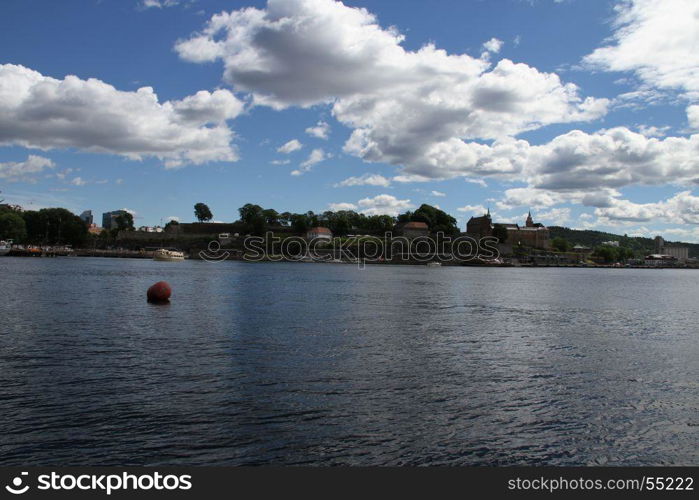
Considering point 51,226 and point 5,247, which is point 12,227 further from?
point 51,226

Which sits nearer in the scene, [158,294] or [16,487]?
[16,487]

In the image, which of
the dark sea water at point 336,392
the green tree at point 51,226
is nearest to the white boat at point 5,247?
the green tree at point 51,226

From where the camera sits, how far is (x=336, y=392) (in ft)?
48.4

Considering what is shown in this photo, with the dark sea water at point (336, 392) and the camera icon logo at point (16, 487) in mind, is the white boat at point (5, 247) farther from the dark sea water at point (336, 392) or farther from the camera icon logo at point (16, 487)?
the camera icon logo at point (16, 487)

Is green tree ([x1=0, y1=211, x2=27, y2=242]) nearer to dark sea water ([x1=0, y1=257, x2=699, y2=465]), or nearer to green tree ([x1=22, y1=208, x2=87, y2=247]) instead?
green tree ([x1=22, y1=208, x2=87, y2=247])

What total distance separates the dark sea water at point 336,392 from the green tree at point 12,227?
504 ft

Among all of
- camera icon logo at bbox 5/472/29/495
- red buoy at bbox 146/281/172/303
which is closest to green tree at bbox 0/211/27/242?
red buoy at bbox 146/281/172/303

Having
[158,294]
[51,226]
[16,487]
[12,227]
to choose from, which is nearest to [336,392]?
[16,487]

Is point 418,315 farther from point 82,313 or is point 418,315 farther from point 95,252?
point 95,252

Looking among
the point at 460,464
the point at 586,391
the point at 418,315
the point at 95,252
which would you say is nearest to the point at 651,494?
the point at 460,464

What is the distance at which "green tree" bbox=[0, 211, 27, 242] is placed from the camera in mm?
160625

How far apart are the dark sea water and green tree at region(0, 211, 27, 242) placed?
154m

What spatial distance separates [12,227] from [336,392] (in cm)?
17564

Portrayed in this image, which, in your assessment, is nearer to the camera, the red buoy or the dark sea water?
the dark sea water
